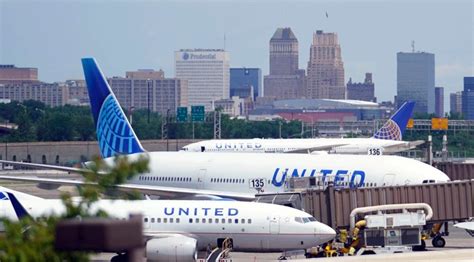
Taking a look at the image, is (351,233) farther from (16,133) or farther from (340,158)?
(16,133)

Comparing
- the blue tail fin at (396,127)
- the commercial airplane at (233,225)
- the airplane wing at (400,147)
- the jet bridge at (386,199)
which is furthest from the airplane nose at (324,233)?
the blue tail fin at (396,127)

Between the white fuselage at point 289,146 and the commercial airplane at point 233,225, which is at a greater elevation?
the white fuselage at point 289,146

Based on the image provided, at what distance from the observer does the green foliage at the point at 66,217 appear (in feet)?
40.3

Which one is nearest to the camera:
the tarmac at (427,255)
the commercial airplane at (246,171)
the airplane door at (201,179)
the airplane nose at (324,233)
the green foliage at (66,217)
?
the green foliage at (66,217)

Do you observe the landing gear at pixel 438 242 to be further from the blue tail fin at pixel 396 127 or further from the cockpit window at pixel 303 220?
the blue tail fin at pixel 396 127

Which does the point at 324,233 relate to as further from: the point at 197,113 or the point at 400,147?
the point at 197,113

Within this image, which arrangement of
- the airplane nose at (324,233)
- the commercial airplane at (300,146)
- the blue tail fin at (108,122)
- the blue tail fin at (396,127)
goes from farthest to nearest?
the blue tail fin at (396,127), the commercial airplane at (300,146), the blue tail fin at (108,122), the airplane nose at (324,233)

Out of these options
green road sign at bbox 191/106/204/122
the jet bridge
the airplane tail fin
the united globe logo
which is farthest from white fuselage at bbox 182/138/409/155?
green road sign at bbox 191/106/204/122

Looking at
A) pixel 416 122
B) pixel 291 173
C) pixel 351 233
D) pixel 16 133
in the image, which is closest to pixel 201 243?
pixel 351 233

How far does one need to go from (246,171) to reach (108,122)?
8.41m

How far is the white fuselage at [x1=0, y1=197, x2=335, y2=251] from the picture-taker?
40.9 m

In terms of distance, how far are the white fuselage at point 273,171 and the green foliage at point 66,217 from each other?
3839 centimetres

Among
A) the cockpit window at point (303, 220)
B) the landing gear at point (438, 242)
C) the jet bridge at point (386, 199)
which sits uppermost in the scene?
the jet bridge at point (386, 199)

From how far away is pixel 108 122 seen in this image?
58031 millimetres
